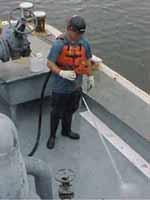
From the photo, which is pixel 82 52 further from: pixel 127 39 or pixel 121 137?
pixel 127 39

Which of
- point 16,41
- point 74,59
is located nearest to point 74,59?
point 74,59

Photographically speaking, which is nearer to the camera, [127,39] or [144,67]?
[144,67]

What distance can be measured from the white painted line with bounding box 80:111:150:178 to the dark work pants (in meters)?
0.33

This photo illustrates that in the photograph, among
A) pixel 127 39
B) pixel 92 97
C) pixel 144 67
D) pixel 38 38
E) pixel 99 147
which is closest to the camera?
pixel 99 147

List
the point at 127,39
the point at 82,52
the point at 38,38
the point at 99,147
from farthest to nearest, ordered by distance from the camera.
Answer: the point at 127,39
the point at 38,38
the point at 99,147
the point at 82,52

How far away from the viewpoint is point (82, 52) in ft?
15.9

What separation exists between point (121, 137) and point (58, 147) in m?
0.69

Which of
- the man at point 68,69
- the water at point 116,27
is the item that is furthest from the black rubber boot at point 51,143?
the water at point 116,27

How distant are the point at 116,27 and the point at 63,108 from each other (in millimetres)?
7216

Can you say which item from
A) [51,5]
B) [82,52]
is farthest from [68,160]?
[51,5]

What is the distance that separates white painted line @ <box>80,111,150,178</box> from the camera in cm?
485

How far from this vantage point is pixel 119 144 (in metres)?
5.15

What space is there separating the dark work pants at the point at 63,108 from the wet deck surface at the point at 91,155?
0.20m

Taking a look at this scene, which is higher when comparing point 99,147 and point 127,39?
point 99,147
